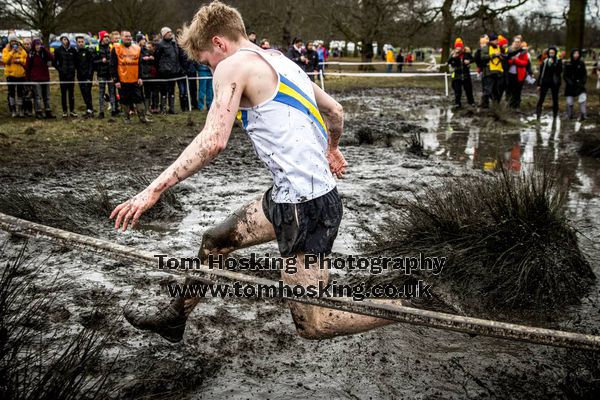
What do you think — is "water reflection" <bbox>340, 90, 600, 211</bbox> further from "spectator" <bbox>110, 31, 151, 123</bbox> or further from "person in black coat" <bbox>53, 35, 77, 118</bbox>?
"person in black coat" <bbox>53, 35, 77, 118</bbox>

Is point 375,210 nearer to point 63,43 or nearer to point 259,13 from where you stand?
point 63,43

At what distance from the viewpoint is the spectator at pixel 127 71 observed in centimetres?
1271

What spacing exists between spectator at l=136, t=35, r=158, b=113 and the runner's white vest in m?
11.4

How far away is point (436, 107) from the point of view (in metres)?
18.6

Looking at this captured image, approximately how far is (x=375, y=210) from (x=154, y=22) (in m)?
31.2

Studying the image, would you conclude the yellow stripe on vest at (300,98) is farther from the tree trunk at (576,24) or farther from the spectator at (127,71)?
the tree trunk at (576,24)

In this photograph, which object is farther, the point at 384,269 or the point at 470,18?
the point at 470,18

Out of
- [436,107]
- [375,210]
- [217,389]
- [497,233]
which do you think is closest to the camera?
[217,389]

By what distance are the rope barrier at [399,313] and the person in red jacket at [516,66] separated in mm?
14277

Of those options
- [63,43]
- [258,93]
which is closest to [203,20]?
[258,93]

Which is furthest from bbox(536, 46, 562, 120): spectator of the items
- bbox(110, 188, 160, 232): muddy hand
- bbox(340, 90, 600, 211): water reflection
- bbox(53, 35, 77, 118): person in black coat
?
bbox(110, 188, 160, 232): muddy hand

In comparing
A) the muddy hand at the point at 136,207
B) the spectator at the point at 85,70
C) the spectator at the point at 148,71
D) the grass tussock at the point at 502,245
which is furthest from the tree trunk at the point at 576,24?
the muddy hand at the point at 136,207

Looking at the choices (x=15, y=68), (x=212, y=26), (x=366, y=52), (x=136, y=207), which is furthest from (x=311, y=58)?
(x=366, y=52)

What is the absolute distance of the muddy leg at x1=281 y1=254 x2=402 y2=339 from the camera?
9.52 feet
